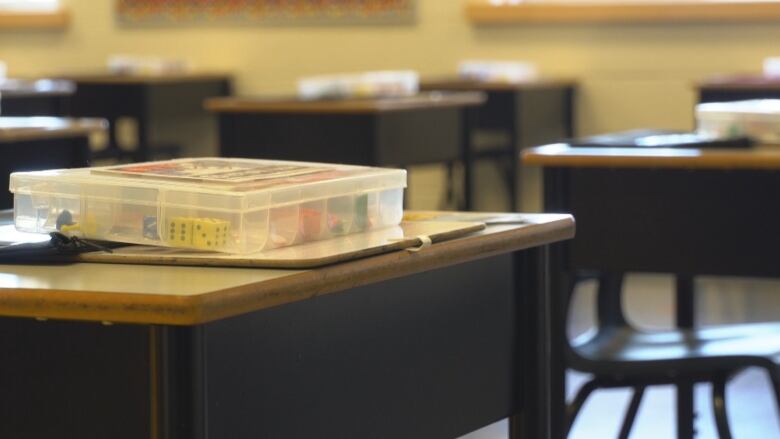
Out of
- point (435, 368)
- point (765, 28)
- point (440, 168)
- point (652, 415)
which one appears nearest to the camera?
point (435, 368)

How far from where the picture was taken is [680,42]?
19.6ft

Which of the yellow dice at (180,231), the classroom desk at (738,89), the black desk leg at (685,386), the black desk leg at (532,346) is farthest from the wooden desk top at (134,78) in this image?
the yellow dice at (180,231)

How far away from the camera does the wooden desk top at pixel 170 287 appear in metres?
1.02

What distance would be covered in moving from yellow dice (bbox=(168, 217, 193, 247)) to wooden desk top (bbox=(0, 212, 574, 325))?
1.6 inches

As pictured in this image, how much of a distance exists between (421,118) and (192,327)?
379 centimetres

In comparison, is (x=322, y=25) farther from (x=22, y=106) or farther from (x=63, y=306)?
(x=63, y=306)

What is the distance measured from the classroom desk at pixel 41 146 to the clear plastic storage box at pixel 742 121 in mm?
1584

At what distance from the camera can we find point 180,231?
1.21m

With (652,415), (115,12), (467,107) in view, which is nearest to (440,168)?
(467,107)

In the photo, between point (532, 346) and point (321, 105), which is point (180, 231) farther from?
point (321, 105)

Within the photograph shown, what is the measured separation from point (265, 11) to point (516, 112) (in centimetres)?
184

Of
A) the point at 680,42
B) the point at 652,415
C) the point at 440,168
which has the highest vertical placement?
the point at 680,42

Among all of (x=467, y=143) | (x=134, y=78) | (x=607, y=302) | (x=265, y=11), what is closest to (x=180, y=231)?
(x=607, y=302)

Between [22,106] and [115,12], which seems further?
[115,12]
